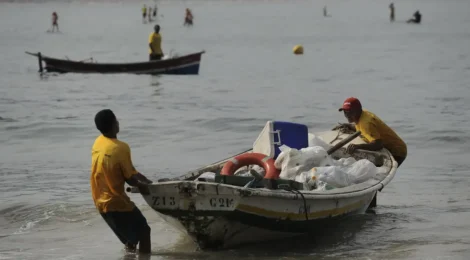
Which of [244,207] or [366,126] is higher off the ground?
[366,126]

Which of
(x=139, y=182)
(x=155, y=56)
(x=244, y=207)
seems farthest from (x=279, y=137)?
(x=155, y=56)

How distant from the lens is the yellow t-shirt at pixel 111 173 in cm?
820

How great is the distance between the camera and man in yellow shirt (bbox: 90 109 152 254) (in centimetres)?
821

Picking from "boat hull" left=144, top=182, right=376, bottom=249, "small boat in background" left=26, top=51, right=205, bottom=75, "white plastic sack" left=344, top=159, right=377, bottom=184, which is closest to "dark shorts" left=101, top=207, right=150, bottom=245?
"boat hull" left=144, top=182, right=376, bottom=249

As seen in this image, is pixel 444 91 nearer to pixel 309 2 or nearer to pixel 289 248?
pixel 289 248

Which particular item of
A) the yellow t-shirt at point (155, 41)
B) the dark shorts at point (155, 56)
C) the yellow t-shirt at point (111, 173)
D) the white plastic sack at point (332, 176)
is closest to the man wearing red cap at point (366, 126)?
the white plastic sack at point (332, 176)

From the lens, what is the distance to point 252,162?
9945 millimetres

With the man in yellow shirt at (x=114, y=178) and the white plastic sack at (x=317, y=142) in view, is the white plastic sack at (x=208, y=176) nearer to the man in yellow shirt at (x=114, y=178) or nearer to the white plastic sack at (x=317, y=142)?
the man in yellow shirt at (x=114, y=178)

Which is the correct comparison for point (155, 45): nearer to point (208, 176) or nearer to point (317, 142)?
point (317, 142)

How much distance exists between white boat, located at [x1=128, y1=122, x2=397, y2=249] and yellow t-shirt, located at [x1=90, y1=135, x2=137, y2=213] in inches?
12.5

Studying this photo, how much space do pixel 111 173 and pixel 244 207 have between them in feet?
4.34

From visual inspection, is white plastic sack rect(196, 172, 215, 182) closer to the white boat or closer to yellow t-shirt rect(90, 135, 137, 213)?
the white boat

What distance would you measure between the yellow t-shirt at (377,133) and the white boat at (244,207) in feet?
3.34

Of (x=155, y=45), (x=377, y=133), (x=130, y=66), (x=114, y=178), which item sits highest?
(x=114, y=178)
